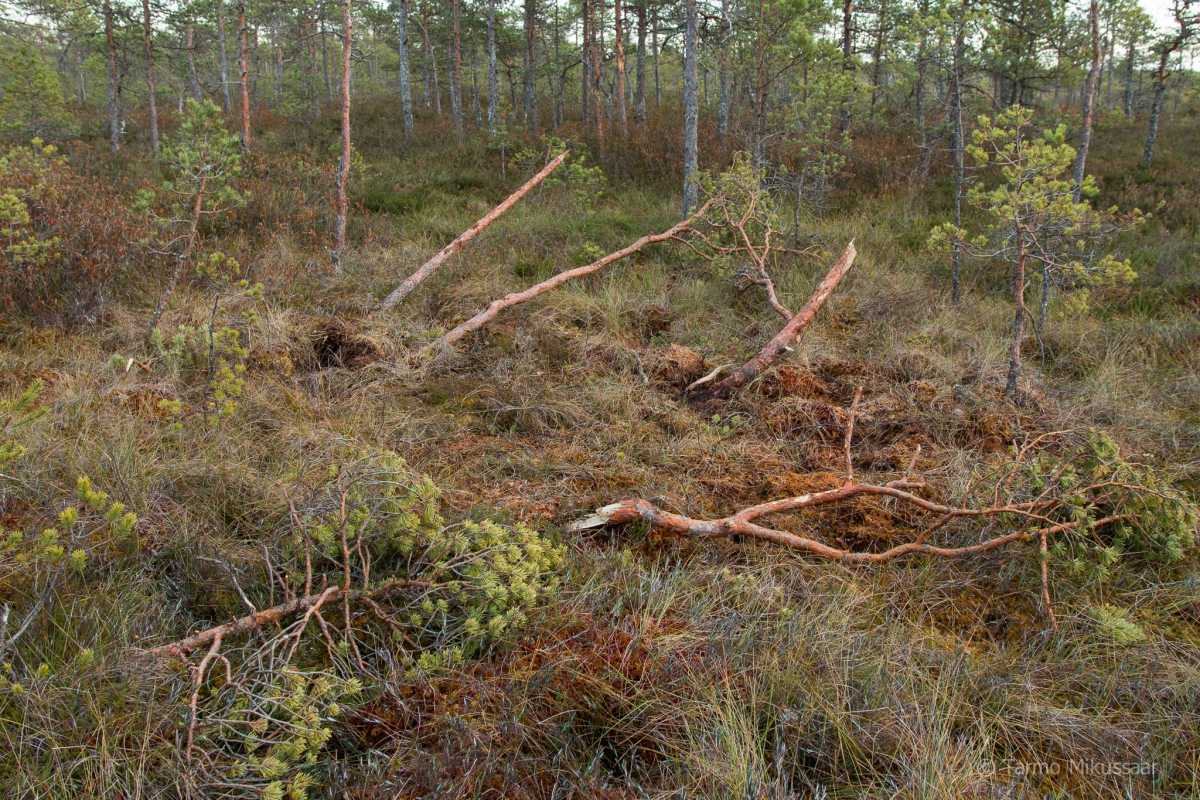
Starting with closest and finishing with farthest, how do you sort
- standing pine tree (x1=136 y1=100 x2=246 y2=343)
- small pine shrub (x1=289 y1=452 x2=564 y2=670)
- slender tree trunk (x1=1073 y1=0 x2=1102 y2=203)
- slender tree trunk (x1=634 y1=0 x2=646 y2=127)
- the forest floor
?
1. the forest floor
2. small pine shrub (x1=289 y1=452 x2=564 y2=670)
3. standing pine tree (x1=136 y1=100 x2=246 y2=343)
4. slender tree trunk (x1=1073 y1=0 x2=1102 y2=203)
5. slender tree trunk (x1=634 y1=0 x2=646 y2=127)

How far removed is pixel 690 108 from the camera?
8539 mm

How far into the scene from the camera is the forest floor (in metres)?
2.12

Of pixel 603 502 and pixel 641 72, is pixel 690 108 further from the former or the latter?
pixel 641 72

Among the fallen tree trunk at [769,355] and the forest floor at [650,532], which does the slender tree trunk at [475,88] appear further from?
the fallen tree trunk at [769,355]

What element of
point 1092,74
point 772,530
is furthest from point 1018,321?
point 1092,74

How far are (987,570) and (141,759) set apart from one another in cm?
347

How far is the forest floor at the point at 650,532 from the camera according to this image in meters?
2.12

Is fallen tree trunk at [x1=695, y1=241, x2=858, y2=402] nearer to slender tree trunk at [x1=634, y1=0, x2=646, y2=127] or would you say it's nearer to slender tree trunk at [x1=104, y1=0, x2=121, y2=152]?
slender tree trunk at [x1=634, y1=0, x2=646, y2=127]

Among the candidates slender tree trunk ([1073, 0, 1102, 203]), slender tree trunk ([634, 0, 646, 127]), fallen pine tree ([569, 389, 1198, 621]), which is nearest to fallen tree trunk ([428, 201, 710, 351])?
fallen pine tree ([569, 389, 1198, 621])

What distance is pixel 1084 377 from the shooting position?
18.5 ft

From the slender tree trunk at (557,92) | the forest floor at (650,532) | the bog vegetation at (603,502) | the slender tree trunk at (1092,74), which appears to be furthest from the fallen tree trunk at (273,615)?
the slender tree trunk at (557,92)

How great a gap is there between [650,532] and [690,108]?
674cm

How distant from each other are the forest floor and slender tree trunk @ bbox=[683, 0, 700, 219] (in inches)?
58.0

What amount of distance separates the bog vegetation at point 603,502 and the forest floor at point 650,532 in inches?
0.9
